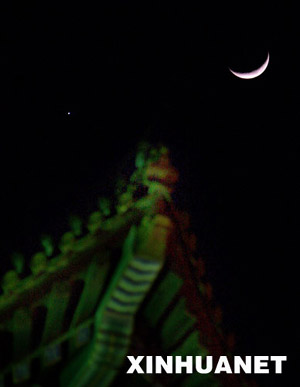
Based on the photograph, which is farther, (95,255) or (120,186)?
(120,186)

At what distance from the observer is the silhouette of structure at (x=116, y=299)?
13.2ft

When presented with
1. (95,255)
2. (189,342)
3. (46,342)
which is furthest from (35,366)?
(189,342)

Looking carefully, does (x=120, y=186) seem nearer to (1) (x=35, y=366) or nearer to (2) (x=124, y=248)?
(2) (x=124, y=248)

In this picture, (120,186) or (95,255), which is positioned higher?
(120,186)

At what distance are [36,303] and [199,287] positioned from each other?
1.46 meters

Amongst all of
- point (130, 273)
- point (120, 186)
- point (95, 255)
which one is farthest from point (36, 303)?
point (120, 186)

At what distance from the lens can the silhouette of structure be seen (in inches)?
159

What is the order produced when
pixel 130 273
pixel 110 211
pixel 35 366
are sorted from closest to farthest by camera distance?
pixel 130 273 < pixel 35 366 < pixel 110 211

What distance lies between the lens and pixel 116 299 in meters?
3.95

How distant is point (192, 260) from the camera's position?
509 centimetres

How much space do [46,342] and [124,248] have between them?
90cm

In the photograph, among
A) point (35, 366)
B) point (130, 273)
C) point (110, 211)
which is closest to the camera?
point (130, 273)

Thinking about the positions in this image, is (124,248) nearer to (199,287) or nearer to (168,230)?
(168,230)

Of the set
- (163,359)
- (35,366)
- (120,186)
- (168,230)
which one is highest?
(120,186)
